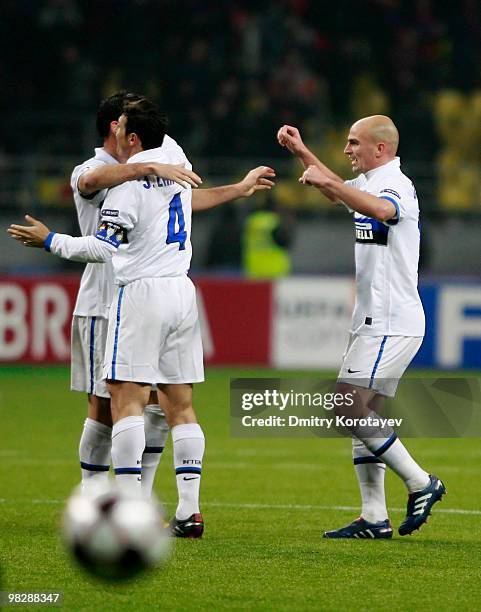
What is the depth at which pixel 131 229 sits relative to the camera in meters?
6.13

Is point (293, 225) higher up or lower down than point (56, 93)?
lower down

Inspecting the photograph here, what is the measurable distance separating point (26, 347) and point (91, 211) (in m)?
8.77

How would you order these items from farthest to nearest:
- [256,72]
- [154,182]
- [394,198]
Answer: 1. [256,72]
2. [394,198]
3. [154,182]

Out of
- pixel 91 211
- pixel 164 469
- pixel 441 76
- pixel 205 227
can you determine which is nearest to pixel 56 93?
pixel 205 227

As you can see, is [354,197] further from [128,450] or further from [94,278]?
[128,450]

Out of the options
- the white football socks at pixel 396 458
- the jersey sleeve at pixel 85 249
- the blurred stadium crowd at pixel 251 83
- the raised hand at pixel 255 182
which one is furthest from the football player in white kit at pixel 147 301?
the blurred stadium crowd at pixel 251 83

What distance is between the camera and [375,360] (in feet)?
21.3

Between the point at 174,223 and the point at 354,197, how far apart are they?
87 cm

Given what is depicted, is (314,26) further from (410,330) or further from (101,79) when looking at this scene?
(410,330)

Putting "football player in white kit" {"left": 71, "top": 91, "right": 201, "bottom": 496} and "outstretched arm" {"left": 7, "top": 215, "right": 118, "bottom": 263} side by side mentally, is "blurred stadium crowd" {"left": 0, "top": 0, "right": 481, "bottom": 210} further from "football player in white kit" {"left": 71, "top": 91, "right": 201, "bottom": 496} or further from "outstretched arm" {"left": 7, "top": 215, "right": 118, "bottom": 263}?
"outstretched arm" {"left": 7, "top": 215, "right": 118, "bottom": 263}

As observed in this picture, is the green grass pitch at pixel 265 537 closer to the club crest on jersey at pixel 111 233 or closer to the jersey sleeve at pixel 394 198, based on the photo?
the club crest on jersey at pixel 111 233

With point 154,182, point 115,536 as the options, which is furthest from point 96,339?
point 115,536

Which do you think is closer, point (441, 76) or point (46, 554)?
point (46, 554)

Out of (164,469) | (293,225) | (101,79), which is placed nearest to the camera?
(164,469)
